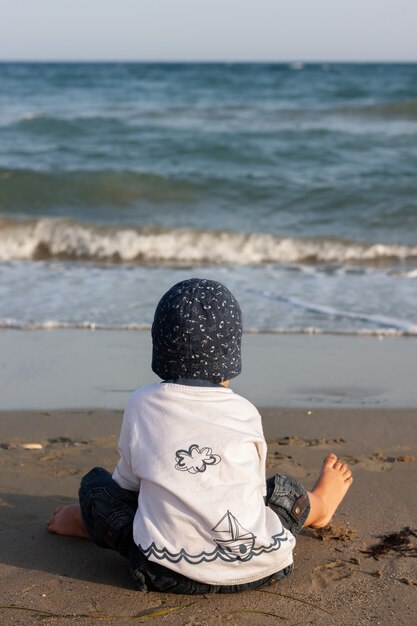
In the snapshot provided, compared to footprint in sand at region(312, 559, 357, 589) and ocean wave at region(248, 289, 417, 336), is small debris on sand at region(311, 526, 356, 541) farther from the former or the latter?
ocean wave at region(248, 289, 417, 336)

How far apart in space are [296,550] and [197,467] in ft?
1.98

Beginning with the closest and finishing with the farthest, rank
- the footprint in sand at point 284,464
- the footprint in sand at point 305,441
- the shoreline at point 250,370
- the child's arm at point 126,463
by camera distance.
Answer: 1. the child's arm at point 126,463
2. the footprint in sand at point 284,464
3. the footprint in sand at point 305,441
4. the shoreline at point 250,370

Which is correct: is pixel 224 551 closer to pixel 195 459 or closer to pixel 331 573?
pixel 195 459

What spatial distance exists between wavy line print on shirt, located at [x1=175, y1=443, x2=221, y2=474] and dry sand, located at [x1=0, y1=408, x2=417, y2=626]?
0.39 metres

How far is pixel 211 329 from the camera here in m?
2.42

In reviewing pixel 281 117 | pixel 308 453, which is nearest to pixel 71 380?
pixel 308 453

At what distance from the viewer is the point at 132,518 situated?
2557mm

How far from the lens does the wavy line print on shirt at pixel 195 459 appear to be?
2.37 meters

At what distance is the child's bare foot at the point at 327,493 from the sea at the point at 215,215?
8.58 feet

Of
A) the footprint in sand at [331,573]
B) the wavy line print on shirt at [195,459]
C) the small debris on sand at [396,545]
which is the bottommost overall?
the footprint in sand at [331,573]

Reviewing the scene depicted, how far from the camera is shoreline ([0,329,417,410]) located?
4.28 metres

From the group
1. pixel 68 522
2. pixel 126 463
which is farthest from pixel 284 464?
pixel 126 463

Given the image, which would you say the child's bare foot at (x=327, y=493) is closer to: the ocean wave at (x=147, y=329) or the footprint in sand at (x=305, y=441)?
the footprint in sand at (x=305, y=441)

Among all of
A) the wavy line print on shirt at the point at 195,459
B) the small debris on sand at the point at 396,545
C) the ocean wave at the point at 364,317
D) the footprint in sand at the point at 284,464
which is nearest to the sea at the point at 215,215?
the ocean wave at the point at 364,317
